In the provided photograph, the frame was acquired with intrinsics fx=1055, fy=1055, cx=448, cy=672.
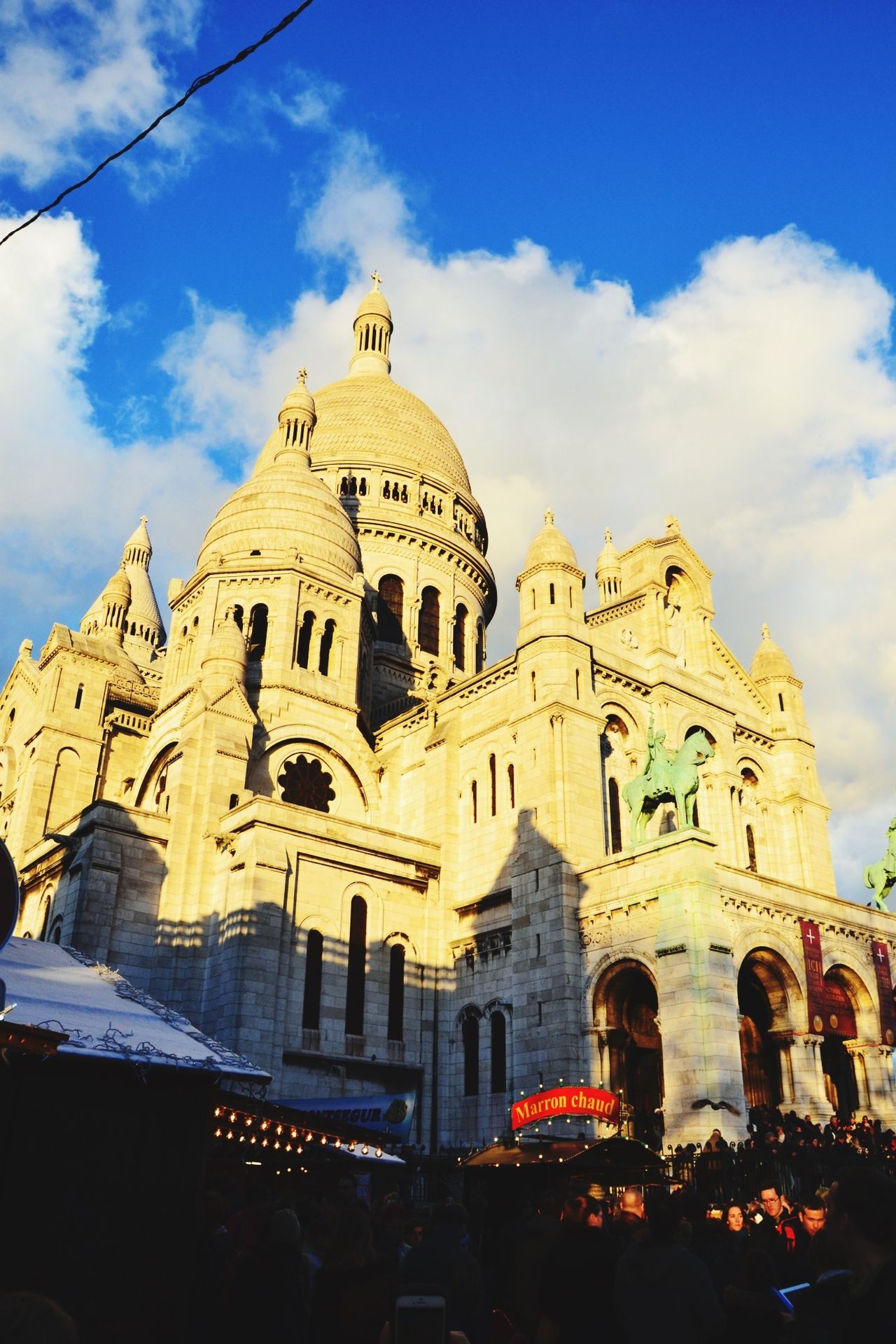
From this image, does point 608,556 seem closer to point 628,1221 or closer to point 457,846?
point 457,846

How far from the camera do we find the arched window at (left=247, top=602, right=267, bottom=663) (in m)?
40.2

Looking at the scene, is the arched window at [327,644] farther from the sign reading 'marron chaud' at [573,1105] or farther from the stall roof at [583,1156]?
the stall roof at [583,1156]

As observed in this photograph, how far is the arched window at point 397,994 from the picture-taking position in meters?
33.5

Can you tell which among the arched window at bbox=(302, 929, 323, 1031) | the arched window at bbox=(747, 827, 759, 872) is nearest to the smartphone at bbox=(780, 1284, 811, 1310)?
the arched window at bbox=(302, 929, 323, 1031)

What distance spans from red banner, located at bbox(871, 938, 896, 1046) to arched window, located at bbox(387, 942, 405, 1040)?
14.5 m

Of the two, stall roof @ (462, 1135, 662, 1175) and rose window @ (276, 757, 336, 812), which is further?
rose window @ (276, 757, 336, 812)

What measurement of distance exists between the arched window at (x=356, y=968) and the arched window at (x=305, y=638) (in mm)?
10785

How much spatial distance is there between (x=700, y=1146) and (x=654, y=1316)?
19.6m

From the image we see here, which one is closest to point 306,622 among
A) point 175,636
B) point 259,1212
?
point 175,636

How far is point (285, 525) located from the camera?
1679 inches

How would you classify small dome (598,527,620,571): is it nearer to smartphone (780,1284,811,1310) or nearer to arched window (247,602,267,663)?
arched window (247,602,267,663)

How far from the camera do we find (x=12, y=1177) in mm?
8164

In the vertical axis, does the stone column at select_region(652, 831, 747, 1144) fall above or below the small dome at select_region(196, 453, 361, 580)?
below

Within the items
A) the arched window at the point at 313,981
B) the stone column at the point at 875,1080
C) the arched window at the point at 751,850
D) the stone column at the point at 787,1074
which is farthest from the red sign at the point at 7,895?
the arched window at the point at 751,850
